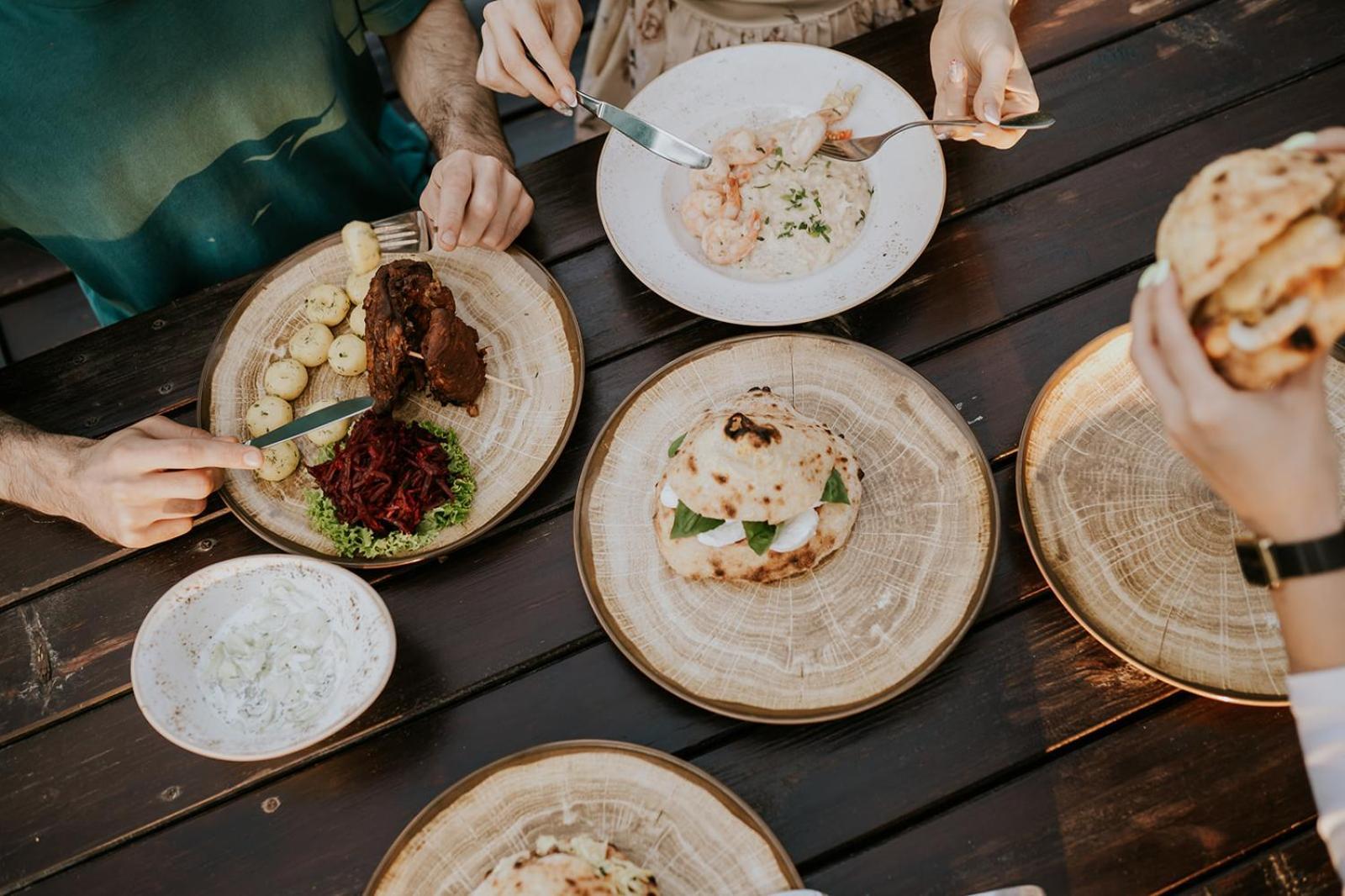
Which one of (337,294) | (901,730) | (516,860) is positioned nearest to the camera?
(516,860)

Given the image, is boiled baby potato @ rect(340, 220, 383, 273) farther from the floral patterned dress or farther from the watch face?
the watch face

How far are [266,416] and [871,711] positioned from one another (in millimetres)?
1752

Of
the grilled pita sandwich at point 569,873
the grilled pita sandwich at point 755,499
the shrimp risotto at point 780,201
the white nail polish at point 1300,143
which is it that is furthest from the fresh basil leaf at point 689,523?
the white nail polish at point 1300,143

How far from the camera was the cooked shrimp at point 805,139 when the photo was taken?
2566 millimetres

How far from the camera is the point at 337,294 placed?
259cm

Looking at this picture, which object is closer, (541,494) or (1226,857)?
(1226,857)

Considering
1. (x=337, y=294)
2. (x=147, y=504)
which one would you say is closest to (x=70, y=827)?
(x=147, y=504)

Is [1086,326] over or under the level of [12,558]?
over

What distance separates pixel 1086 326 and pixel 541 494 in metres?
1.55

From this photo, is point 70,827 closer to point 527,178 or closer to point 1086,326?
point 527,178

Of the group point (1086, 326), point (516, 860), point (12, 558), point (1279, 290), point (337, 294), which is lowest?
point (12, 558)

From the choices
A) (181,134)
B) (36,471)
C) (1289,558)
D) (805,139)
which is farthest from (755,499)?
(181,134)

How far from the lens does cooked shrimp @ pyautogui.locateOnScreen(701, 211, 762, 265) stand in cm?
249

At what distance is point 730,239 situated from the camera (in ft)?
8.20
